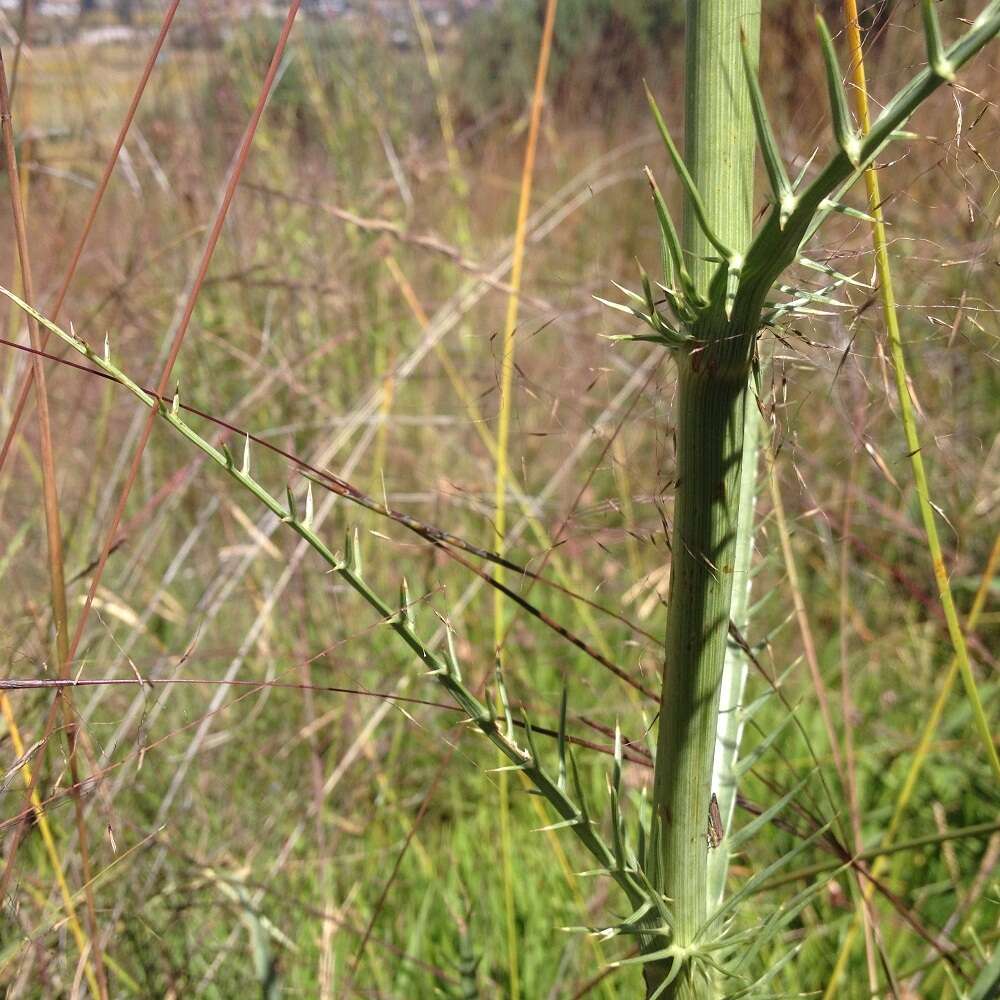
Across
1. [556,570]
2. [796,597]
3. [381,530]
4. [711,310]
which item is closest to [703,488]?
[711,310]

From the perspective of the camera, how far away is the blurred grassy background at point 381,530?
33.1 inches

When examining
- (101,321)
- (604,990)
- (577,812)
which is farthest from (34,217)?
(577,812)

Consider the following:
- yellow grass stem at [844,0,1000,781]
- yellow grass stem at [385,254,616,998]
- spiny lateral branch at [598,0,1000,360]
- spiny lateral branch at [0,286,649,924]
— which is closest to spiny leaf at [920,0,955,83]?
spiny lateral branch at [598,0,1000,360]

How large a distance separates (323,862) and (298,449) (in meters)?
0.83

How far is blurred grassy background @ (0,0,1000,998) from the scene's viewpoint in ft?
2.76

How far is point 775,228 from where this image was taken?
29 cm

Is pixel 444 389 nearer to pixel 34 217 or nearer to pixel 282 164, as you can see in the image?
pixel 282 164

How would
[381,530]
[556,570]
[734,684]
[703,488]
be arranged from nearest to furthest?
[703,488] < [734,684] < [556,570] < [381,530]

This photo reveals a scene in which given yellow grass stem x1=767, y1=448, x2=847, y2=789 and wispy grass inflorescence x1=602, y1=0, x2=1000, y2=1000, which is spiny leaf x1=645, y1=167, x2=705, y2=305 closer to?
wispy grass inflorescence x1=602, y1=0, x2=1000, y2=1000

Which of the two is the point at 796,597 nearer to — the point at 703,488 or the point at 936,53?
the point at 703,488

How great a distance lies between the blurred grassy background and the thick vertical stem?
6 cm

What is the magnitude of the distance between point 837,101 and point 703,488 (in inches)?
5.9

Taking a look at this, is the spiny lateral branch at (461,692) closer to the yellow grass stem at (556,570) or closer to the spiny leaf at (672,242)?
the spiny leaf at (672,242)

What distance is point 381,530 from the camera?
1560mm
